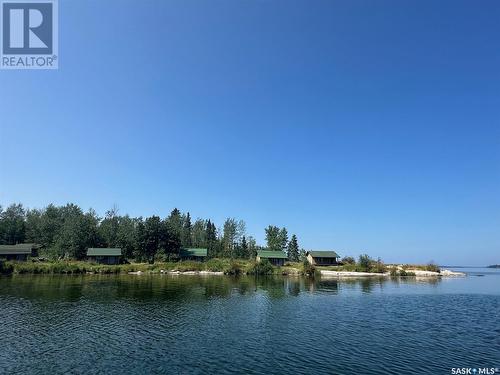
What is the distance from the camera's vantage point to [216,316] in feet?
154

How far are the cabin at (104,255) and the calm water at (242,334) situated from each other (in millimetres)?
70559

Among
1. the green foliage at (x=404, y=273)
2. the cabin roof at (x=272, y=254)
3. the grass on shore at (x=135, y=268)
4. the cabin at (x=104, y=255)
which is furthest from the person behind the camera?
the cabin roof at (x=272, y=254)

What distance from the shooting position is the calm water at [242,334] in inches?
1096

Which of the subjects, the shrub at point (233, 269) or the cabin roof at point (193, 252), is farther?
the cabin roof at point (193, 252)

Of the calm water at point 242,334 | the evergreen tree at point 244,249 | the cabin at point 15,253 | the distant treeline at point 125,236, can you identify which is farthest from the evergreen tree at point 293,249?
the cabin at point 15,253

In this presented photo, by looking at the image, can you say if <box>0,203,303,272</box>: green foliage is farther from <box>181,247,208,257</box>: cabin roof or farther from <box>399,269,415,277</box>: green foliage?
<box>399,269,415,277</box>: green foliage

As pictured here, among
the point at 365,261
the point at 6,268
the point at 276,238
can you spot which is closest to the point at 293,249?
the point at 276,238

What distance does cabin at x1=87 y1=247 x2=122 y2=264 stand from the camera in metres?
133

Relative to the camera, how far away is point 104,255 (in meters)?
134

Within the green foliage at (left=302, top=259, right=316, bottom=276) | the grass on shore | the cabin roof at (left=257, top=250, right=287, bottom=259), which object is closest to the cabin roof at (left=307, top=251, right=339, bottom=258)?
the cabin roof at (left=257, top=250, right=287, bottom=259)

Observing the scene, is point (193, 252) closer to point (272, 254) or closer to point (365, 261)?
point (272, 254)

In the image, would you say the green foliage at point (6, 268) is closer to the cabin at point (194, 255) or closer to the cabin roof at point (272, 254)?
the cabin at point (194, 255)

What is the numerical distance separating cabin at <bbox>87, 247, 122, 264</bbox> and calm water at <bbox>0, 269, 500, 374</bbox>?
70559 millimetres

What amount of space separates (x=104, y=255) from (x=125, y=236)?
12.0 m
